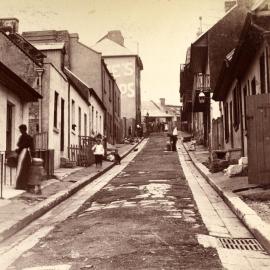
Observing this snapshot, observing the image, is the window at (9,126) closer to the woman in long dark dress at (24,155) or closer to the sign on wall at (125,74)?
the woman in long dark dress at (24,155)

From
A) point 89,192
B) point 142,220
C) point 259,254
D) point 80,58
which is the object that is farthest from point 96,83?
point 259,254

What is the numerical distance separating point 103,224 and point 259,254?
2688mm

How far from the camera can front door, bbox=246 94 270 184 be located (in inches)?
454

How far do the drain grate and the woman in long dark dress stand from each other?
6337 mm

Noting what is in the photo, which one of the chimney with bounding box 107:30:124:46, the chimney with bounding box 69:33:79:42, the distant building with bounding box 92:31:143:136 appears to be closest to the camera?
the chimney with bounding box 69:33:79:42

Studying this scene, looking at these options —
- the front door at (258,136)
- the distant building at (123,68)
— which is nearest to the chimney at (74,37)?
the distant building at (123,68)

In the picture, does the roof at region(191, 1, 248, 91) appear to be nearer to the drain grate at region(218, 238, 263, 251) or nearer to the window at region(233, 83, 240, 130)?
the window at region(233, 83, 240, 130)

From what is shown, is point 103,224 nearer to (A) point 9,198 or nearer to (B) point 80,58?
(A) point 9,198

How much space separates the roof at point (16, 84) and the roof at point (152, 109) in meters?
70.9

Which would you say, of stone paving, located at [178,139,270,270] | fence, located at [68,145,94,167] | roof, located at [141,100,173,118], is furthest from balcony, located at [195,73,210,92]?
roof, located at [141,100,173,118]

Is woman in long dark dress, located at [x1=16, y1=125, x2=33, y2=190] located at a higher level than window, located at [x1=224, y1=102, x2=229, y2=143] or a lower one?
lower

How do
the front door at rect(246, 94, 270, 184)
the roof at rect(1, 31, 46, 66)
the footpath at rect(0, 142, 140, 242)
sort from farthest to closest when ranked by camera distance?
the roof at rect(1, 31, 46, 66) < the front door at rect(246, 94, 270, 184) < the footpath at rect(0, 142, 140, 242)

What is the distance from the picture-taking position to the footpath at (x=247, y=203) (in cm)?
697

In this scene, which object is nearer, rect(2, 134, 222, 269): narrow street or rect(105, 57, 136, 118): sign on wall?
rect(2, 134, 222, 269): narrow street
